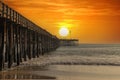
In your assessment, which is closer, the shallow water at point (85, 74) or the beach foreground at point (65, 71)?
the shallow water at point (85, 74)

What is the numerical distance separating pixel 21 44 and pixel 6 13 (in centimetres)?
1026

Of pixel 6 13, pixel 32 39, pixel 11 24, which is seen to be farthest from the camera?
pixel 32 39

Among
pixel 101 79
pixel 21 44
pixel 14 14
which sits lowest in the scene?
pixel 101 79

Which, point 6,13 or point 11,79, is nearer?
point 11,79

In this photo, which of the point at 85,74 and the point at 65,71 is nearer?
the point at 85,74

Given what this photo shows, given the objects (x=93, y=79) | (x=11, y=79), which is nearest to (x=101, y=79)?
(x=93, y=79)

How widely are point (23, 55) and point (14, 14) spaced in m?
8.61

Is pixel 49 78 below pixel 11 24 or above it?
below

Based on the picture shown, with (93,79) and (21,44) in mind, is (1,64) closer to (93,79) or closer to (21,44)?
(93,79)

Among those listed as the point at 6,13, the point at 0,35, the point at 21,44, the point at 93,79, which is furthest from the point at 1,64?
the point at 21,44

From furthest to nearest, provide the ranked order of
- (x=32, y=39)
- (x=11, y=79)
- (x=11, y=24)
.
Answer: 1. (x=32, y=39)
2. (x=11, y=24)
3. (x=11, y=79)

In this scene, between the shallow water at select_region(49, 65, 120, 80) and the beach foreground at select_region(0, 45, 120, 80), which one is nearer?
the shallow water at select_region(49, 65, 120, 80)

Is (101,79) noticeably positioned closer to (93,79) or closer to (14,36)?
(93,79)

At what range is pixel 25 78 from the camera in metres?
21.0
